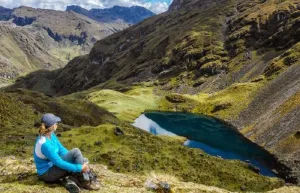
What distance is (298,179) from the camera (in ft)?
265

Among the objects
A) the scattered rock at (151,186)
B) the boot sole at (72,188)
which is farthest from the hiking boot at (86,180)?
the scattered rock at (151,186)

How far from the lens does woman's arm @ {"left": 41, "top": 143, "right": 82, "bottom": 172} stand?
1989cm

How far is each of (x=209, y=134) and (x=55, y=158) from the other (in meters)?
120

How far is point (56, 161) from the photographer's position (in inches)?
794

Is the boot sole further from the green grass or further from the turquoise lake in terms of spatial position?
the turquoise lake

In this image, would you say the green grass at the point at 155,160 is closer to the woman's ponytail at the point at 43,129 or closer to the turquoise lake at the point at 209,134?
the turquoise lake at the point at 209,134

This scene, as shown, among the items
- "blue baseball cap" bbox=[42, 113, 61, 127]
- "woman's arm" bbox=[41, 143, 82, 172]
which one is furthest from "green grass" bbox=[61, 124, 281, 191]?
"blue baseball cap" bbox=[42, 113, 61, 127]

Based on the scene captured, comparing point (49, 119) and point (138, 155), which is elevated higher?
point (49, 119)

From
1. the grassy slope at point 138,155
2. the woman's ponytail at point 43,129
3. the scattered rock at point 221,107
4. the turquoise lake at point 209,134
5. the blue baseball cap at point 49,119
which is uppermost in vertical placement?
the blue baseball cap at point 49,119

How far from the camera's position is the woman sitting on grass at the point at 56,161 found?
19.8 meters

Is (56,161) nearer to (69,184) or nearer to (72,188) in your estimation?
(69,184)

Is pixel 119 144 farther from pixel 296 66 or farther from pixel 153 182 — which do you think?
pixel 296 66

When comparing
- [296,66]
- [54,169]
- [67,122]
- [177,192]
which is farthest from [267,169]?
[296,66]

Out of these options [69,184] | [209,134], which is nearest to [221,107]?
[209,134]
